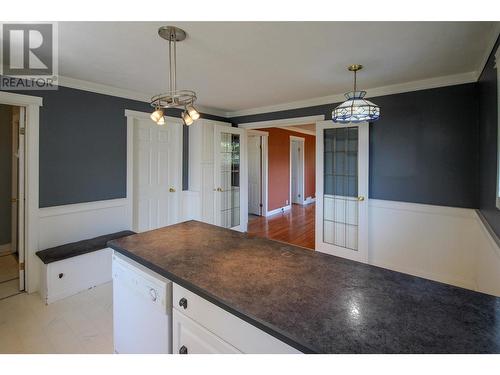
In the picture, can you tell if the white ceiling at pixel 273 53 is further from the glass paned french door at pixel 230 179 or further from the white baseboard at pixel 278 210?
the white baseboard at pixel 278 210

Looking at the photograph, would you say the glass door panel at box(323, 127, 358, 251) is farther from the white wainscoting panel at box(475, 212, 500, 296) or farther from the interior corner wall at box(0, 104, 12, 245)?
the interior corner wall at box(0, 104, 12, 245)

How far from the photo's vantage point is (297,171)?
816 centimetres

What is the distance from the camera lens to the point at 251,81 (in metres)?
3.07

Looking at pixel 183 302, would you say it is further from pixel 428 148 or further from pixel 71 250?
pixel 428 148

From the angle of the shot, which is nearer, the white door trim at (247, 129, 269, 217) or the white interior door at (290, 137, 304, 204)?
the white door trim at (247, 129, 269, 217)

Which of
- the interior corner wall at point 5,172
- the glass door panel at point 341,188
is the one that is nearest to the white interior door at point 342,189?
the glass door panel at point 341,188

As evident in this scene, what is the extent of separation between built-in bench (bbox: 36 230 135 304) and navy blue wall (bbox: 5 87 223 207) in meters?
0.56

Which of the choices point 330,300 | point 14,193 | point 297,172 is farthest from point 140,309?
point 297,172

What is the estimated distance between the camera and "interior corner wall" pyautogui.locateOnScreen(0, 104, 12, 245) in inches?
150

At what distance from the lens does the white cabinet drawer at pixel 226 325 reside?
943 millimetres

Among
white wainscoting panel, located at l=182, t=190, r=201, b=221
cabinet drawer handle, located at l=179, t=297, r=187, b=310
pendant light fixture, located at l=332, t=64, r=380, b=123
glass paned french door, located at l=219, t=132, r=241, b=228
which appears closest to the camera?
cabinet drawer handle, located at l=179, t=297, r=187, b=310

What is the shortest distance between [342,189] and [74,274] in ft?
11.5

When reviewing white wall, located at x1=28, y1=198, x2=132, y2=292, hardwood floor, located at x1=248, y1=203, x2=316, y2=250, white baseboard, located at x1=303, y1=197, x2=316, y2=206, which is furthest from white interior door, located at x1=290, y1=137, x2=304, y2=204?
white wall, located at x1=28, y1=198, x2=132, y2=292

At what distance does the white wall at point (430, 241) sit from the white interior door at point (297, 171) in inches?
184
